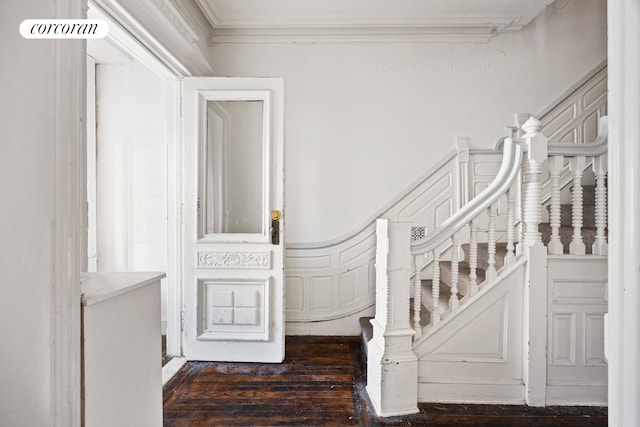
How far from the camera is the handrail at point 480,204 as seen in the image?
6.59ft

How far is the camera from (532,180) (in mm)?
1985

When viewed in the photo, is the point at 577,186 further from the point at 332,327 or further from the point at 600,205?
the point at 332,327

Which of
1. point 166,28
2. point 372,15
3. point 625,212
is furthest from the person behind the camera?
point 372,15

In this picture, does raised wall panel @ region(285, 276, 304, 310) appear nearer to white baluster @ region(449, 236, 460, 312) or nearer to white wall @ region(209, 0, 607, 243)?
white wall @ region(209, 0, 607, 243)

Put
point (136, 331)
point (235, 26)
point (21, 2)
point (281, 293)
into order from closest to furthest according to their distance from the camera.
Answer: point (21, 2), point (136, 331), point (281, 293), point (235, 26)

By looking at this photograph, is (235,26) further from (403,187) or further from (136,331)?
(136,331)

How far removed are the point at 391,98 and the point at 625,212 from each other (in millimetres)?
2712

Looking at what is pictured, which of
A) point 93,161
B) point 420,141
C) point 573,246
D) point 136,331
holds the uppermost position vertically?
point 420,141

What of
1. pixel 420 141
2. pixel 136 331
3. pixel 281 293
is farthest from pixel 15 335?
pixel 420 141

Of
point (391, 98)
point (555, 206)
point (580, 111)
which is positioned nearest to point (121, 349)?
point (555, 206)

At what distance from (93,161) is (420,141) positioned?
3212 mm

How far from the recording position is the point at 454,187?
310cm

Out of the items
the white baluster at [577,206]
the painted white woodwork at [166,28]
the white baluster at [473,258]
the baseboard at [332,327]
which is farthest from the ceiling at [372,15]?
the baseboard at [332,327]

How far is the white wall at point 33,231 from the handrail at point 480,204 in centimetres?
173
